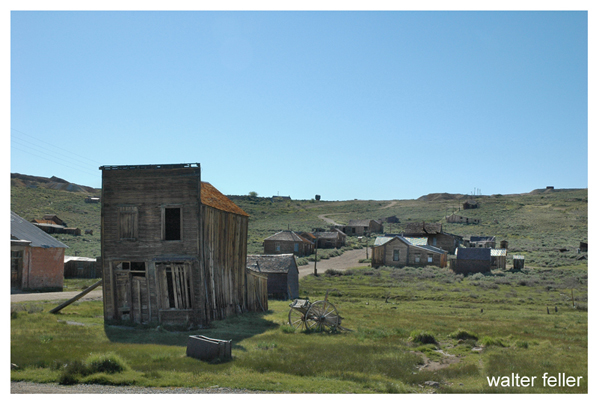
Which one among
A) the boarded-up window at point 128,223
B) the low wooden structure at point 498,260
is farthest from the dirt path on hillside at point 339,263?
the boarded-up window at point 128,223

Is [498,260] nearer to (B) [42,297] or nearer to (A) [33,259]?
(B) [42,297]

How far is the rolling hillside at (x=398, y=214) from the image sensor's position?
65.9m

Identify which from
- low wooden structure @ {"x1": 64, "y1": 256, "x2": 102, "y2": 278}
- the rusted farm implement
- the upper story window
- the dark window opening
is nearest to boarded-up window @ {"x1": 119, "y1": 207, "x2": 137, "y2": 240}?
the upper story window

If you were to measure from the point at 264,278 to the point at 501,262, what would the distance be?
35027mm

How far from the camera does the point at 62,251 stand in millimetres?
31750

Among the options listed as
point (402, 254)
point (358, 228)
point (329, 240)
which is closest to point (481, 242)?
point (402, 254)

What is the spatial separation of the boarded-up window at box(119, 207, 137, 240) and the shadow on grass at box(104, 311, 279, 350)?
3.88m

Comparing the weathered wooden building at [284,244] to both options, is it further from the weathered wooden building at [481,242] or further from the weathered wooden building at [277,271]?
the weathered wooden building at [277,271]

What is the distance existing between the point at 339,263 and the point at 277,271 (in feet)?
93.2

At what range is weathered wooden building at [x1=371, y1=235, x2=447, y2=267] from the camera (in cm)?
5709

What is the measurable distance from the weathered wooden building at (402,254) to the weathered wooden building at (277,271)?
25593 mm

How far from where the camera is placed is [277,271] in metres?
33.8

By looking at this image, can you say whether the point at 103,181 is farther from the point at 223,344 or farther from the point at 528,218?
the point at 528,218

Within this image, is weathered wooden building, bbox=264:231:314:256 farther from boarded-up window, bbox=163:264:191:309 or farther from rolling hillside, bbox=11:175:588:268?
boarded-up window, bbox=163:264:191:309
